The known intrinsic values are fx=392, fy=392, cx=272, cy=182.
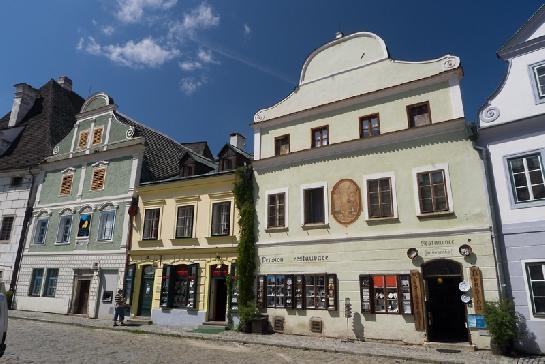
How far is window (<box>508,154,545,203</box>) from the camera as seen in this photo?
12.8 meters

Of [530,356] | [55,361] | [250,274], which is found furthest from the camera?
[250,274]

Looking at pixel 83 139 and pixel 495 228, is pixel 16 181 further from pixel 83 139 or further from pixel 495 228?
pixel 495 228

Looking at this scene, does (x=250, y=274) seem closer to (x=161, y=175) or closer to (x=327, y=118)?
(x=327, y=118)

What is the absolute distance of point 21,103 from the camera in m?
31.8

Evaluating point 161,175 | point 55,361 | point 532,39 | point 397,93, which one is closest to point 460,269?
point 397,93

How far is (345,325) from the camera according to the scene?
15219 millimetres

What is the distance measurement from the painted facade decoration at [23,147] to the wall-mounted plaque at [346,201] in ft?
71.0

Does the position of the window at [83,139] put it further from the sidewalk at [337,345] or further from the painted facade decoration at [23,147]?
the sidewalk at [337,345]

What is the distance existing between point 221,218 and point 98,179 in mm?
10048

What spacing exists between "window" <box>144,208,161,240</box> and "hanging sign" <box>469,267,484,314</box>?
51.3 ft

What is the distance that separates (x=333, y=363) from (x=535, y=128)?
1018 cm

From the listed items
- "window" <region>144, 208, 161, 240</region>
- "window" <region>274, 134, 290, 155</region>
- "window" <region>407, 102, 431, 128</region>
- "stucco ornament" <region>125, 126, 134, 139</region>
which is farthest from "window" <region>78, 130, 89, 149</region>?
"window" <region>407, 102, 431, 128</region>

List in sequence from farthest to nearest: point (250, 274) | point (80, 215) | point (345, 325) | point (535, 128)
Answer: point (80, 215) < point (250, 274) < point (345, 325) < point (535, 128)

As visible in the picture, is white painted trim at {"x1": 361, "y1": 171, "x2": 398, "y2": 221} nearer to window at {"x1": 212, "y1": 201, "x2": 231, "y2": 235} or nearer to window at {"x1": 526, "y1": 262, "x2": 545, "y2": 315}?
window at {"x1": 526, "y1": 262, "x2": 545, "y2": 315}
